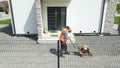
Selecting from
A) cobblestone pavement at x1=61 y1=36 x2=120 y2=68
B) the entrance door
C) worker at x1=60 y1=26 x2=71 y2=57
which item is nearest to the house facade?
the entrance door

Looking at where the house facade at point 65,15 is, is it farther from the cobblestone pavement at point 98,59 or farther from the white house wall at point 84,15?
the cobblestone pavement at point 98,59

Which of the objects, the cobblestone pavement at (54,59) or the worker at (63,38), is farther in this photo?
the worker at (63,38)

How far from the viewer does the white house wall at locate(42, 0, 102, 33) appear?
1442cm

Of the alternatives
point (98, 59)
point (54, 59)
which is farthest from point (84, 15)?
point (54, 59)

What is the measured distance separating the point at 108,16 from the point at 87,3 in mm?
2134

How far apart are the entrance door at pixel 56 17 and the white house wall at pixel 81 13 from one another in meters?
0.33

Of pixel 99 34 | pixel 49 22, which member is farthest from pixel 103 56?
pixel 49 22

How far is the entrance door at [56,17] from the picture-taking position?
14766 mm

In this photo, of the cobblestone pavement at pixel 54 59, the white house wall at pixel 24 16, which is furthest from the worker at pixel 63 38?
the white house wall at pixel 24 16

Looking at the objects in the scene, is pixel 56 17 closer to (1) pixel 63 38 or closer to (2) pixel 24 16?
(2) pixel 24 16

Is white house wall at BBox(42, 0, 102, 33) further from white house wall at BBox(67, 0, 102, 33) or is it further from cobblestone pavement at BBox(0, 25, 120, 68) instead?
cobblestone pavement at BBox(0, 25, 120, 68)

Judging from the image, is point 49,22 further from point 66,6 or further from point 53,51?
point 53,51

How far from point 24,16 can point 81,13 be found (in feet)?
15.9

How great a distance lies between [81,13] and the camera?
14625mm
